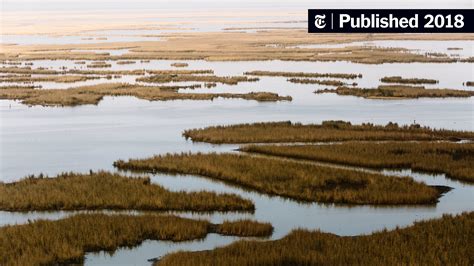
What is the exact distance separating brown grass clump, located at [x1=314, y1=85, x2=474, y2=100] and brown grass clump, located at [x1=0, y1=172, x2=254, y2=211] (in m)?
34.1

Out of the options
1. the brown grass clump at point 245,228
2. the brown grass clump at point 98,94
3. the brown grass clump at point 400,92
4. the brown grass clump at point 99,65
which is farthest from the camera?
the brown grass clump at point 99,65

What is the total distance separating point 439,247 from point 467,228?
2.23 metres

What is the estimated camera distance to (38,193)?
24.0m

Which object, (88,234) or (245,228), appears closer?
(88,234)

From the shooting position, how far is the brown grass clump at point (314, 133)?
3578cm

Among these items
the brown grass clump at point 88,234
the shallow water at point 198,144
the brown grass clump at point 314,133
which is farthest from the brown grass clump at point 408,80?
the brown grass clump at point 88,234

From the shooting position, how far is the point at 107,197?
2353cm

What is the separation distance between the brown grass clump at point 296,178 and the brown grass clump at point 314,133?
5594 mm

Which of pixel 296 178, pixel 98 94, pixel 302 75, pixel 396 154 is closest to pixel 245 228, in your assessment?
pixel 296 178

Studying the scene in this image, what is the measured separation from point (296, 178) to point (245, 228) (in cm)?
686

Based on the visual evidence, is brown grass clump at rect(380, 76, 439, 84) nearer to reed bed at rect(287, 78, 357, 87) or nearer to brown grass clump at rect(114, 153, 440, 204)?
reed bed at rect(287, 78, 357, 87)

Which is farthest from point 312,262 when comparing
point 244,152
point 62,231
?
point 244,152

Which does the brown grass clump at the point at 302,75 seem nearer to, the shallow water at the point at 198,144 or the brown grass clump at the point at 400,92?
the shallow water at the point at 198,144

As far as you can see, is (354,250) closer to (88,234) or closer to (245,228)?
(245,228)
